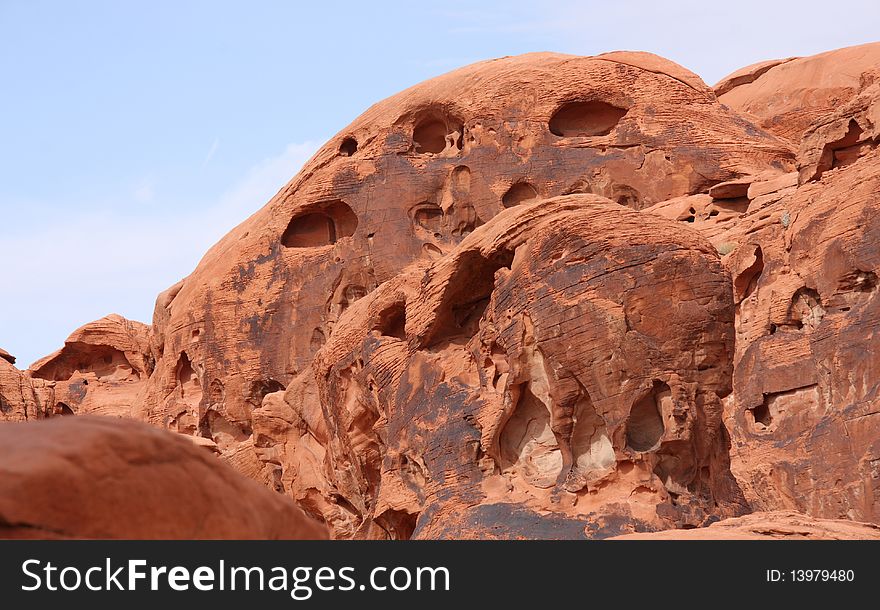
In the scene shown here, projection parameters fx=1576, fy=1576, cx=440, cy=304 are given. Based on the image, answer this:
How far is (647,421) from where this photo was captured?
53.1 feet

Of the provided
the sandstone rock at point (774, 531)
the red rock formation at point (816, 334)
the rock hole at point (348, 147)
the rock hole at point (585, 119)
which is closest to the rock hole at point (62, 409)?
the rock hole at point (348, 147)

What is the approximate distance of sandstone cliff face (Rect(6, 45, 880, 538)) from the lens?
1614 cm

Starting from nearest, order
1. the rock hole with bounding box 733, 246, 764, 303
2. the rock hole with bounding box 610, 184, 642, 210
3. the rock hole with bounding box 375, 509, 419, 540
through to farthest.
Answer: the rock hole with bounding box 375, 509, 419, 540 → the rock hole with bounding box 733, 246, 764, 303 → the rock hole with bounding box 610, 184, 642, 210

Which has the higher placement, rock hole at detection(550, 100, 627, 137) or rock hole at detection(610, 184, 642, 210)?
rock hole at detection(550, 100, 627, 137)

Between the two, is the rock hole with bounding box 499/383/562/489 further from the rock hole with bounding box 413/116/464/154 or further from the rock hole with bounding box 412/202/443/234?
the rock hole with bounding box 413/116/464/154

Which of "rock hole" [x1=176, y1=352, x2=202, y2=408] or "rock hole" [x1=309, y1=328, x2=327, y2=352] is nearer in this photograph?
"rock hole" [x1=309, y1=328, x2=327, y2=352]

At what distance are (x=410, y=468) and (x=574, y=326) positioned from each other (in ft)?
11.8

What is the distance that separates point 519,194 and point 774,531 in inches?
867

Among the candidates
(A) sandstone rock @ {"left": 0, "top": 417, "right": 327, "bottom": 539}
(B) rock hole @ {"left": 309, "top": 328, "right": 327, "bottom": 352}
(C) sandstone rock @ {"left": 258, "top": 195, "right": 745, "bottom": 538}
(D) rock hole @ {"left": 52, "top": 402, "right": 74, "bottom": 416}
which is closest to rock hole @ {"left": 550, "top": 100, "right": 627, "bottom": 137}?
(B) rock hole @ {"left": 309, "top": 328, "right": 327, "bottom": 352}

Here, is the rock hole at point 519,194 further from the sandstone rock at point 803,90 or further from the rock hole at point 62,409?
the rock hole at point 62,409

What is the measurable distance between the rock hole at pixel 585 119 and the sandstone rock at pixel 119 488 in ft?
95.4

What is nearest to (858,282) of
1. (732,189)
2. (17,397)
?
(732,189)

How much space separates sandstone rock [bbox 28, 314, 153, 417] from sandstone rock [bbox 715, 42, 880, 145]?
17.6 metres

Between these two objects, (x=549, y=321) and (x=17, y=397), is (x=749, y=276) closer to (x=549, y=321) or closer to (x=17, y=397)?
(x=549, y=321)
